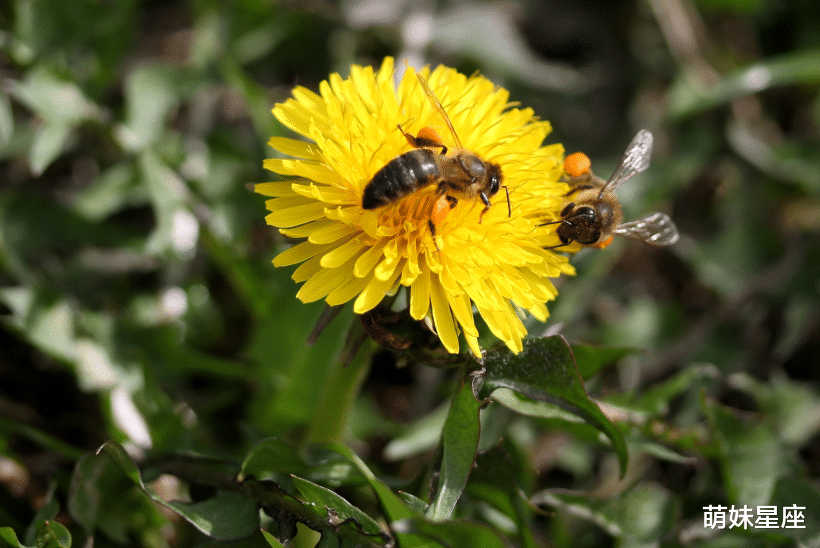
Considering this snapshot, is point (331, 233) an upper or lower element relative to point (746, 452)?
upper

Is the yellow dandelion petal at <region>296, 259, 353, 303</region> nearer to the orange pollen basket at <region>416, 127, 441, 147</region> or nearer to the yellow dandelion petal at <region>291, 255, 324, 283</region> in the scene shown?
the yellow dandelion petal at <region>291, 255, 324, 283</region>

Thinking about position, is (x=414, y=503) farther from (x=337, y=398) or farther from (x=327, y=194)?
(x=327, y=194)

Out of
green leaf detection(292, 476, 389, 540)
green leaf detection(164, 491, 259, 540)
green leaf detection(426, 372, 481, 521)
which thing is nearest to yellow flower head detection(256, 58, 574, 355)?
green leaf detection(426, 372, 481, 521)

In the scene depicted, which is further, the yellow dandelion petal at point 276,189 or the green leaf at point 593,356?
the green leaf at point 593,356

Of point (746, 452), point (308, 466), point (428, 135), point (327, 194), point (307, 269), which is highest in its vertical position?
point (428, 135)

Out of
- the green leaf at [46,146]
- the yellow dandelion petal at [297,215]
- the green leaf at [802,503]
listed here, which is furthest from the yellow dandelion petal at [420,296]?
the green leaf at [802,503]

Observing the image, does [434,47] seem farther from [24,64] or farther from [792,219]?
[792,219]

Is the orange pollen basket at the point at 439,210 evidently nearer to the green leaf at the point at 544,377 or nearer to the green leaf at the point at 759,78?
the green leaf at the point at 544,377

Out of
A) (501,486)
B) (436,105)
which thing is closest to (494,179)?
(436,105)
